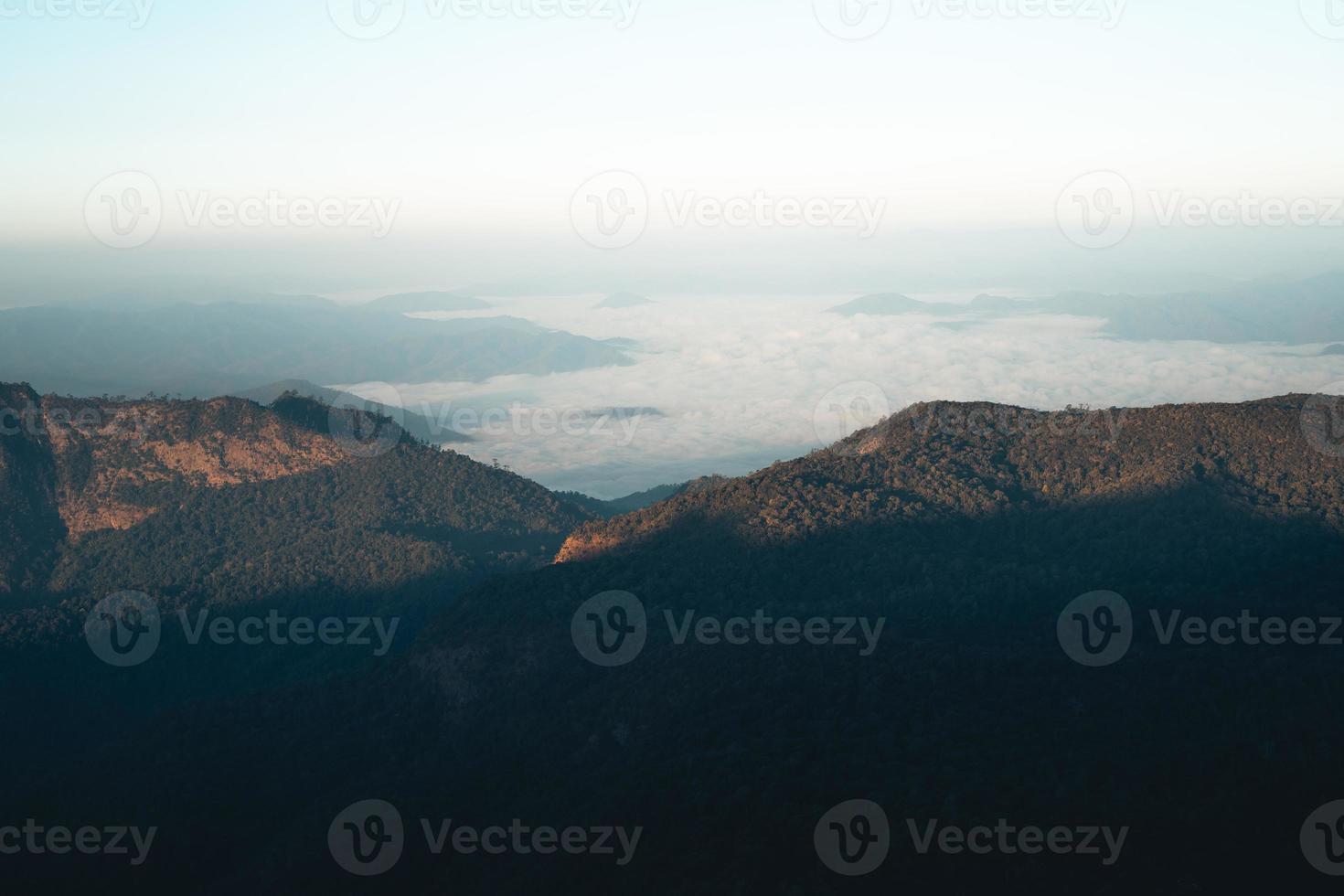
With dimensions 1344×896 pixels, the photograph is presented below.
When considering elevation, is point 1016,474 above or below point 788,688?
above

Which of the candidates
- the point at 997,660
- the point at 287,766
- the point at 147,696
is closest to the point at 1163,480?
the point at 997,660

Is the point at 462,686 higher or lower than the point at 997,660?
lower

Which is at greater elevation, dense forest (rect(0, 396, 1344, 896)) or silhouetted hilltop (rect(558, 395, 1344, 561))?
silhouetted hilltop (rect(558, 395, 1344, 561))

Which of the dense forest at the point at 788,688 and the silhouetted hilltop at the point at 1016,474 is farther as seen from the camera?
the silhouetted hilltop at the point at 1016,474

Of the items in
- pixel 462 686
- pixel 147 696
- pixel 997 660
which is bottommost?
pixel 147 696

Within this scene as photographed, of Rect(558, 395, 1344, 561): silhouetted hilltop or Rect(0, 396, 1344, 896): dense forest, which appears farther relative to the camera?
Rect(558, 395, 1344, 561): silhouetted hilltop

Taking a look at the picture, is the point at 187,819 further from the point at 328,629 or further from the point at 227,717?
the point at 328,629

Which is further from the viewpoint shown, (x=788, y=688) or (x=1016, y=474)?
(x=1016, y=474)

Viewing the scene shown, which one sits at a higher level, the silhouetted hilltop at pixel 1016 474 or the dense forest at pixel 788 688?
the silhouetted hilltop at pixel 1016 474
